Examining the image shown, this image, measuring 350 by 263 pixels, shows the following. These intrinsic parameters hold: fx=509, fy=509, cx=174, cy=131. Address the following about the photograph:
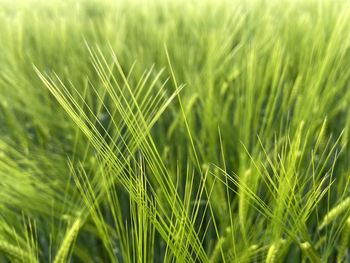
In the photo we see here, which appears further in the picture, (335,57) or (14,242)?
(335,57)

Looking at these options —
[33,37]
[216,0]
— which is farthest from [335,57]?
[216,0]

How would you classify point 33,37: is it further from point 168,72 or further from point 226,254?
point 226,254

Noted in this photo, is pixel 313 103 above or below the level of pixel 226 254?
above

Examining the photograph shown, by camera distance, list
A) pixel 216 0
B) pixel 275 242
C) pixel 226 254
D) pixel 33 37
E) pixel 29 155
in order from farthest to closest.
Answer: pixel 216 0 → pixel 33 37 → pixel 29 155 → pixel 226 254 → pixel 275 242

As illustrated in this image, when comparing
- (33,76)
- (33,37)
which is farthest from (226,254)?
(33,37)

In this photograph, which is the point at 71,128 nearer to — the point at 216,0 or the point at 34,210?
the point at 34,210

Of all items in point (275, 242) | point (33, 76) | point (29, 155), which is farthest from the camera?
point (33, 76)
